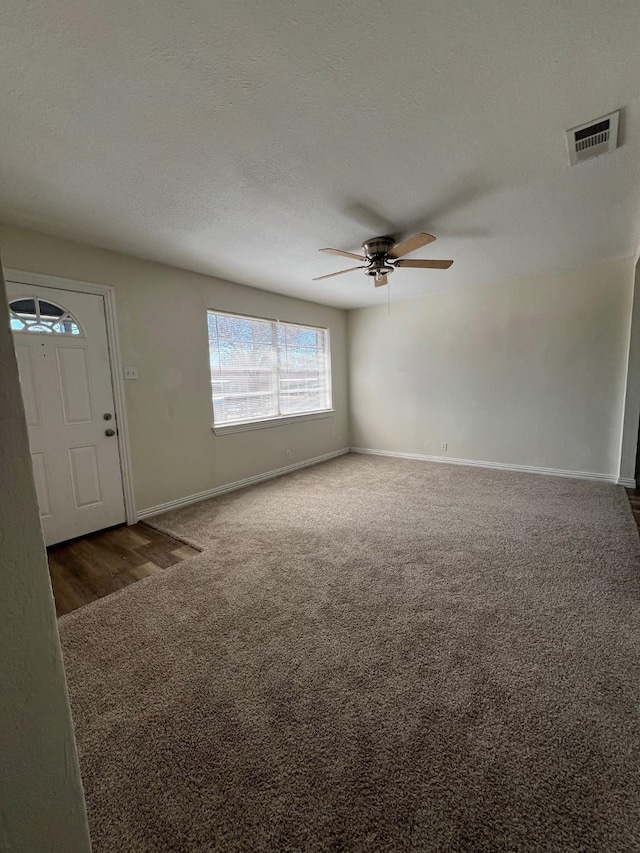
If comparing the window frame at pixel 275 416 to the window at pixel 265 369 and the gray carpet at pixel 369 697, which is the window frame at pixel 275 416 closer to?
the window at pixel 265 369

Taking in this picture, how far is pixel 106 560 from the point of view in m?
2.64

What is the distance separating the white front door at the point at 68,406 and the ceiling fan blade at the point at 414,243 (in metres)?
2.55

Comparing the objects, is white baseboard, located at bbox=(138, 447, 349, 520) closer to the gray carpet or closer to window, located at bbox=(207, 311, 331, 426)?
window, located at bbox=(207, 311, 331, 426)

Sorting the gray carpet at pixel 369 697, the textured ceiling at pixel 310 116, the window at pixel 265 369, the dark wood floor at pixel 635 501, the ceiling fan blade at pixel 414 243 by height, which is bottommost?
the gray carpet at pixel 369 697

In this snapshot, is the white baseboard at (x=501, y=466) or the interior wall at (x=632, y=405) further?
the white baseboard at (x=501, y=466)

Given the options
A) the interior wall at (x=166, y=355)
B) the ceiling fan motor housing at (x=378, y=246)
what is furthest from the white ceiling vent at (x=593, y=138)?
the interior wall at (x=166, y=355)

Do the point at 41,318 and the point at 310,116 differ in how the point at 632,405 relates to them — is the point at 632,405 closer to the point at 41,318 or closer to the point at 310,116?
the point at 310,116

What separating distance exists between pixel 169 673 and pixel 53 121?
2.55 m

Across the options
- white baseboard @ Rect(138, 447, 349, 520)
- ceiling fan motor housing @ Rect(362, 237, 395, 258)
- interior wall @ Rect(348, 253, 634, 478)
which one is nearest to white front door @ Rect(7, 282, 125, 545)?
white baseboard @ Rect(138, 447, 349, 520)

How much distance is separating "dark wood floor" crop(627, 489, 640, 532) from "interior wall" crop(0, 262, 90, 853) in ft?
12.8

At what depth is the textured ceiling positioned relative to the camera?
47.8 inches

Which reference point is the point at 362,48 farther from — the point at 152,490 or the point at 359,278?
the point at 152,490

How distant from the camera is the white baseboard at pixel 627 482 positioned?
12.6ft

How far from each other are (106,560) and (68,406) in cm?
129
